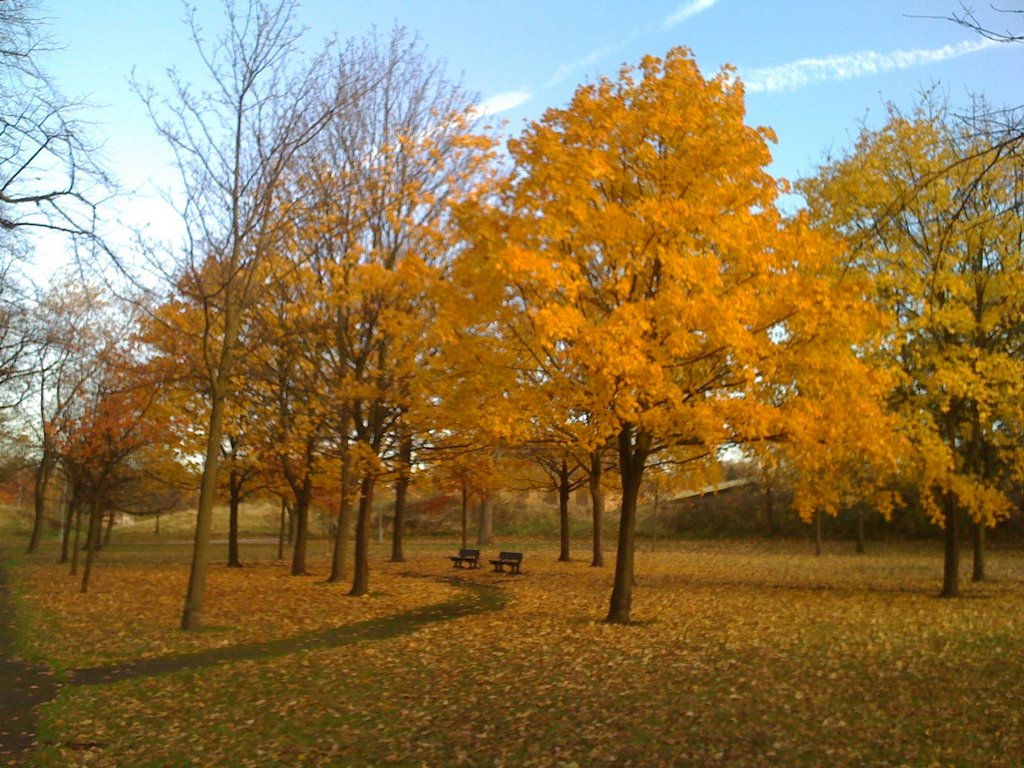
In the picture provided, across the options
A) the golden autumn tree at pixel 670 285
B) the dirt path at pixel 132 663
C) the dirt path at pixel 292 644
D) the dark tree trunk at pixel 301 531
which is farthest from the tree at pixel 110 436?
the golden autumn tree at pixel 670 285

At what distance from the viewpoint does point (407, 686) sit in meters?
8.95

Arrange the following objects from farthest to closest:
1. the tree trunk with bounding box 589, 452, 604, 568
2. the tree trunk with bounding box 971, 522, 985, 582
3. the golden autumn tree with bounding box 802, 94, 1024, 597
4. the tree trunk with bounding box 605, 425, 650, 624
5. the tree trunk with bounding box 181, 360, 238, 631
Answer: the tree trunk with bounding box 589, 452, 604, 568, the tree trunk with bounding box 971, 522, 985, 582, the golden autumn tree with bounding box 802, 94, 1024, 597, the tree trunk with bounding box 605, 425, 650, 624, the tree trunk with bounding box 181, 360, 238, 631

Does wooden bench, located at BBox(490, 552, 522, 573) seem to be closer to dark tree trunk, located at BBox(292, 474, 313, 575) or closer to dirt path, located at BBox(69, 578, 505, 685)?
dark tree trunk, located at BBox(292, 474, 313, 575)

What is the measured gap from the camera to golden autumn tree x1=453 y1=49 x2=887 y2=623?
11.3 m

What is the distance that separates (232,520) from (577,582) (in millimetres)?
13468

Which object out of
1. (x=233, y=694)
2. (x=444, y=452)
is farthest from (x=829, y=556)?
(x=233, y=694)

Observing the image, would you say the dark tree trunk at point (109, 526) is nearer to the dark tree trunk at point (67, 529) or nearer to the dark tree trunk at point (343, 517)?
the dark tree trunk at point (67, 529)

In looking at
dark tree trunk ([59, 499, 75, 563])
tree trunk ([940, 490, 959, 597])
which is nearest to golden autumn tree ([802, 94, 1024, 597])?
tree trunk ([940, 490, 959, 597])

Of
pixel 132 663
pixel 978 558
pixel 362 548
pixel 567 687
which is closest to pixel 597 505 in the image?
pixel 978 558

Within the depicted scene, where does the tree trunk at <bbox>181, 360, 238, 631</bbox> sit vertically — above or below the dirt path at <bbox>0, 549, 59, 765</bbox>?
above

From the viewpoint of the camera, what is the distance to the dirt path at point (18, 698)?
6941mm

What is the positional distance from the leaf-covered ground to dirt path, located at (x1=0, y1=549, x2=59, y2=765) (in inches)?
7.8

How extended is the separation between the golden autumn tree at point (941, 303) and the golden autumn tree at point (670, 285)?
380 centimetres

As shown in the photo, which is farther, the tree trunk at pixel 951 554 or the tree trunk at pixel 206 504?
the tree trunk at pixel 951 554
